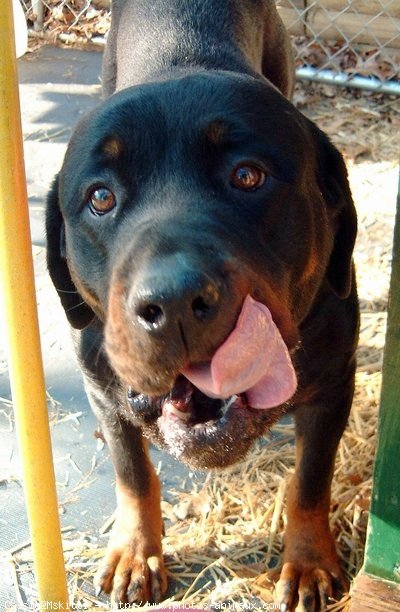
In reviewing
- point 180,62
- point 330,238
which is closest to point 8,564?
point 330,238

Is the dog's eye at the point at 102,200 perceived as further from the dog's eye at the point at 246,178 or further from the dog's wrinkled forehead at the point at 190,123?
the dog's eye at the point at 246,178

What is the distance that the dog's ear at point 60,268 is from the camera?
2846 mm

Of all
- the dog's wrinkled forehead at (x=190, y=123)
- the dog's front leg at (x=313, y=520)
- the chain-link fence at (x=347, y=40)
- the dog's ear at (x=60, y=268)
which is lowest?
the dog's front leg at (x=313, y=520)

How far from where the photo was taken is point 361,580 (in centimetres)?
271

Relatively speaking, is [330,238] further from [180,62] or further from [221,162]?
[180,62]

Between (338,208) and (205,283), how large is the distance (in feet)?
3.38

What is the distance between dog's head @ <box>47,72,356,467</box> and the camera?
77.7 inches

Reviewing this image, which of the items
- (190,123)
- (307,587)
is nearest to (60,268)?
(190,123)

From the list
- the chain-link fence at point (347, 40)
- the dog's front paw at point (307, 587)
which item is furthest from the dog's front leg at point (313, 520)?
the chain-link fence at point (347, 40)

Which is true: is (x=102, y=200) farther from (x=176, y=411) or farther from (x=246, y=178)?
(x=176, y=411)

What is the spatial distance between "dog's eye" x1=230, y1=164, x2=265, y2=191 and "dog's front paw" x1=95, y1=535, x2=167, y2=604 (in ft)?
4.64

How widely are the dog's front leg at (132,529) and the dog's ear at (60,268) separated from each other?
1.25ft

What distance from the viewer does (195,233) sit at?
208 cm

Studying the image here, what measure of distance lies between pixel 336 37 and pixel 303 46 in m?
0.27
